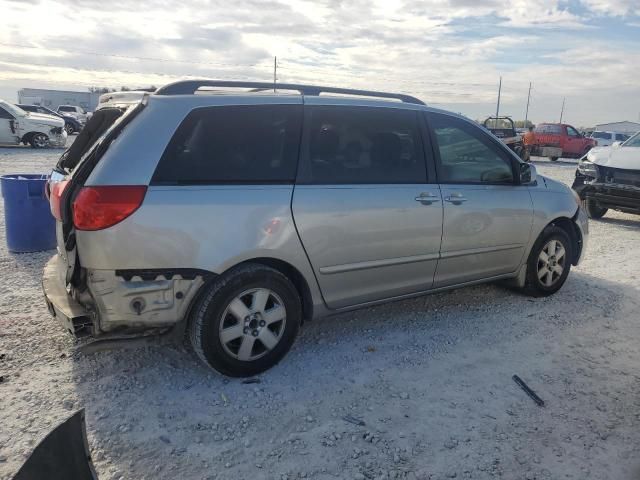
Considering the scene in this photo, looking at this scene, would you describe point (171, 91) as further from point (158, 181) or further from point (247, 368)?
point (247, 368)

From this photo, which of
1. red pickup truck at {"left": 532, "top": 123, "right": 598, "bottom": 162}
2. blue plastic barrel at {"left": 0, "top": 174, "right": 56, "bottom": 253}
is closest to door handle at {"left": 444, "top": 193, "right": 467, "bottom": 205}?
blue plastic barrel at {"left": 0, "top": 174, "right": 56, "bottom": 253}

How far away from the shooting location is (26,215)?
594cm

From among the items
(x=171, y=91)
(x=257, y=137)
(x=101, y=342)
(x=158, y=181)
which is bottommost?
(x=101, y=342)

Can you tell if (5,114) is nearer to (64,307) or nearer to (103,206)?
(64,307)

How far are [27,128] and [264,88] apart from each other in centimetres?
1783

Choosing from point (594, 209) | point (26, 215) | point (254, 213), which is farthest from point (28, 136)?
point (254, 213)

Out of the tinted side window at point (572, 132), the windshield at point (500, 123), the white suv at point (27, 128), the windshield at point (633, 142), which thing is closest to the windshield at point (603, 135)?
the tinted side window at point (572, 132)

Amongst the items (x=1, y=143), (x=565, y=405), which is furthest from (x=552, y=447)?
(x=1, y=143)

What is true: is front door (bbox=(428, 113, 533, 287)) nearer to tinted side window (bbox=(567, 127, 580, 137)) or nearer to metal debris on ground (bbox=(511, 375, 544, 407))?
metal debris on ground (bbox=(511, 375, 544, 407))

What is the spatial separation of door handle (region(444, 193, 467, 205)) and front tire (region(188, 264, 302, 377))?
4.86 ft

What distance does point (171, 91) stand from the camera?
11.0 feet

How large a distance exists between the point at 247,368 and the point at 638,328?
3429mm

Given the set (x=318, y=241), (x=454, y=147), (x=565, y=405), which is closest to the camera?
(x=565, y=405)

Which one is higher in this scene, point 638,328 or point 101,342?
point 101,342
